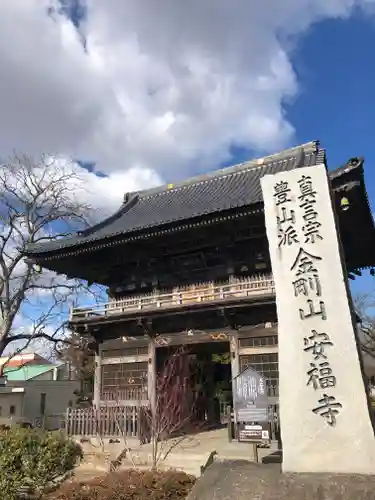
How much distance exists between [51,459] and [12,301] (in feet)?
42.9

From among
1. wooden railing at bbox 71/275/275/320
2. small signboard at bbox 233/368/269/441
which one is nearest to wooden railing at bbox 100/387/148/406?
wooden railing at bbox 71/275/275/320

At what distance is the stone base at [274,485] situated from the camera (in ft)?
13.9

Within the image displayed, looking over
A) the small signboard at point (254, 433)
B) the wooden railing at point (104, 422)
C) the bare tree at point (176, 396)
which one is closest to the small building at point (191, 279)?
the bare tree at point (176, 396)

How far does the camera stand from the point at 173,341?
14344mm

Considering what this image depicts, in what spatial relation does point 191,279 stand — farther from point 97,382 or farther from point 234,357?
point 97,382

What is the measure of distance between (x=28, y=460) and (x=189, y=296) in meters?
7.13

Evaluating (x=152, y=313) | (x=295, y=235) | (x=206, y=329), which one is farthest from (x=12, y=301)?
(x=295, y=235)

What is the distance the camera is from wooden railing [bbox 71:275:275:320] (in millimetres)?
12930

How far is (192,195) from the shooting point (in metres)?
19.3

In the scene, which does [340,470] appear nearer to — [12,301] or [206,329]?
[206,329]

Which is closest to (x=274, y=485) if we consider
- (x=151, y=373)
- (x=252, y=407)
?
(x=252, y=407)

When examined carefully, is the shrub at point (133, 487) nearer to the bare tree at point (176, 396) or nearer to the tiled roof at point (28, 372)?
the bare tree at point (176, 396)

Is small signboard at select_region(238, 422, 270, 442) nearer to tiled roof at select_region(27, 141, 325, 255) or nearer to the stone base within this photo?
the stone base

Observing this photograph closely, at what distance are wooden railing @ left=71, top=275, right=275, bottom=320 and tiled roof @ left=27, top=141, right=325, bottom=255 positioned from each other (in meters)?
2.46
